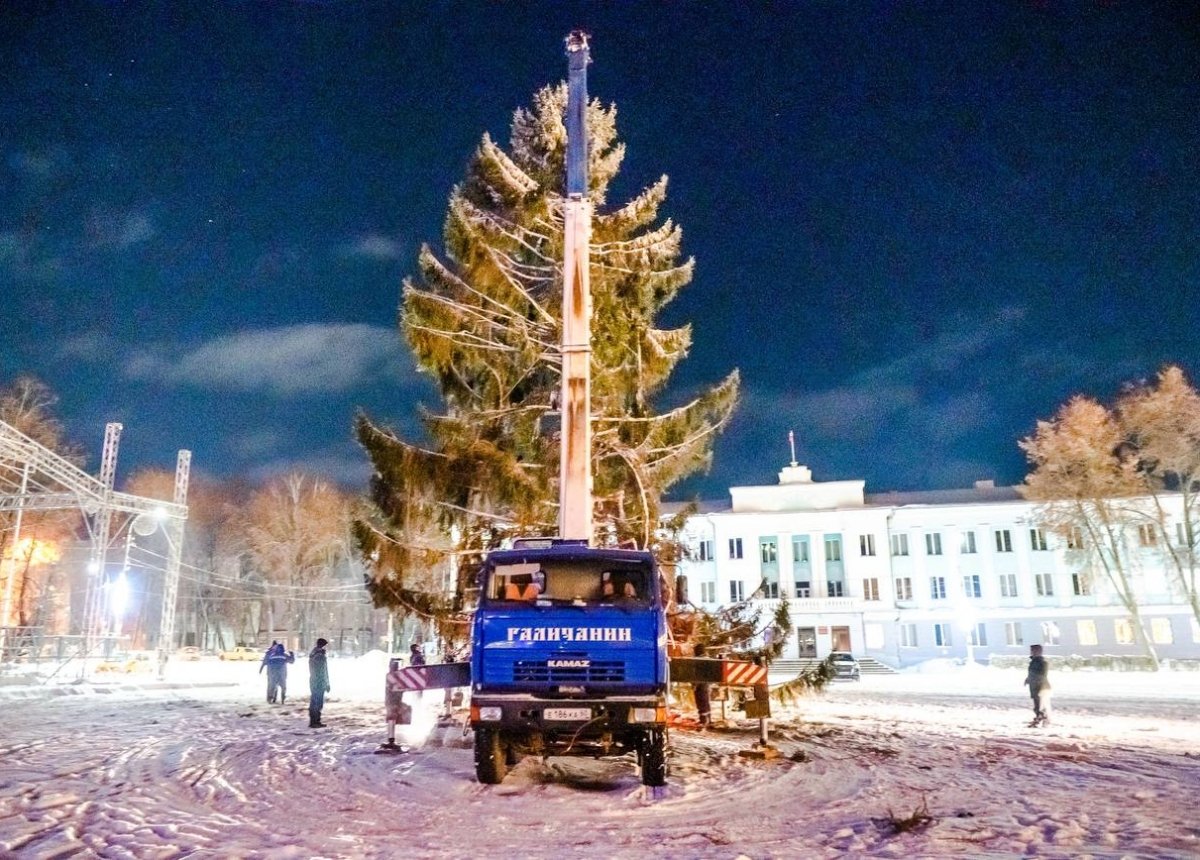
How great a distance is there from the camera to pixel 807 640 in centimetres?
5741

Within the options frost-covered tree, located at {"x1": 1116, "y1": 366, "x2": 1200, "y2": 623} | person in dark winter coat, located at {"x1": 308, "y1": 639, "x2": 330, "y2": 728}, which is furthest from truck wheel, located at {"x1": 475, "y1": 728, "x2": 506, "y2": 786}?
frost-covered tree, located at {"x1": 1116, "y1": 366, "x2": 1200, "y2": 623}

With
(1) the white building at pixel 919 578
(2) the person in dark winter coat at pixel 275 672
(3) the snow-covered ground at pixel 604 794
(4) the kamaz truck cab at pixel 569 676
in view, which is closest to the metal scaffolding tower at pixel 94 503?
(2) the person in dark winter coat at pixel 275 672

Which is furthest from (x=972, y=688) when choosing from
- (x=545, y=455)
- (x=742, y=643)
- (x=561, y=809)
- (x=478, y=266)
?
(x=561, y=809)

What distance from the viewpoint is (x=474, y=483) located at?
16906mm

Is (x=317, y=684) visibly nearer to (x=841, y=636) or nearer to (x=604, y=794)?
(x=604, y=794)

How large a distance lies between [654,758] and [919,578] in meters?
54.1

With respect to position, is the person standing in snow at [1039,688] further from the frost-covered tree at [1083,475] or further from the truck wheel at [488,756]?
the frost-covered tree at [1083,475]

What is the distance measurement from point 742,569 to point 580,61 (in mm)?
47349

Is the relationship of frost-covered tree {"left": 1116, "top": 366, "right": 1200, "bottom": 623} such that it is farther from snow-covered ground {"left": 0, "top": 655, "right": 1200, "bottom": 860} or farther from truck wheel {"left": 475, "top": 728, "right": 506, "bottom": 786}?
truck wheel {"left": 475, "top": 728, "right": 506, "bottom": 786}

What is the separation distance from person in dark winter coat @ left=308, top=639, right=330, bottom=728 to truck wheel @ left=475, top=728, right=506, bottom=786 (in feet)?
25.1

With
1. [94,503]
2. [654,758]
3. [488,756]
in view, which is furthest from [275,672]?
[654,758]

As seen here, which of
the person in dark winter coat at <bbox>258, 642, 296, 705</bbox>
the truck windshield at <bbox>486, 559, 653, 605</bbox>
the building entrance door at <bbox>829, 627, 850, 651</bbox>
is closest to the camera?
the truck windshield at <bbox>486, 559, 653, 605</bbox>

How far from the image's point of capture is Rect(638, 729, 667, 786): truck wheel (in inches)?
382

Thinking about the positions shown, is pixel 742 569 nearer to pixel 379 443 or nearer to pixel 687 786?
pixel 379 443
